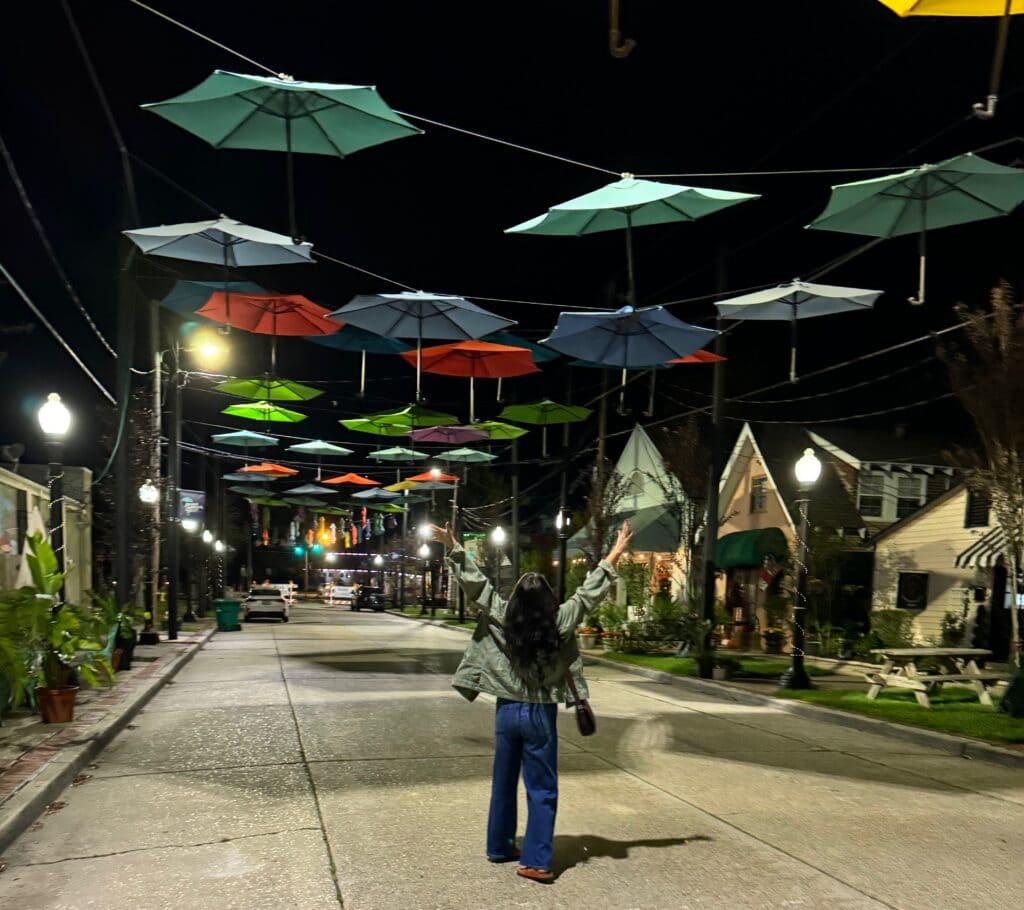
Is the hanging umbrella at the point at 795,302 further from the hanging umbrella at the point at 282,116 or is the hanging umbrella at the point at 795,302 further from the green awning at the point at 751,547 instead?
the green awning at the point at 751,547

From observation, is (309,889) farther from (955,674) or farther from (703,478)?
(703,478)

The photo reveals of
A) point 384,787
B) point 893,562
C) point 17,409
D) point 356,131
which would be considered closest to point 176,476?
point 17,409

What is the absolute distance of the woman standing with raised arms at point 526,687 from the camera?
193 inches

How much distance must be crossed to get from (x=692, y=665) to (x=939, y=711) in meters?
6.98

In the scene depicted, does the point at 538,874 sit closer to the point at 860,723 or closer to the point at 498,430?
the point at 860,723

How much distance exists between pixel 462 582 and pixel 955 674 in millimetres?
11400

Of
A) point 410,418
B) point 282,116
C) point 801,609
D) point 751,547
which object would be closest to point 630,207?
point 282,116

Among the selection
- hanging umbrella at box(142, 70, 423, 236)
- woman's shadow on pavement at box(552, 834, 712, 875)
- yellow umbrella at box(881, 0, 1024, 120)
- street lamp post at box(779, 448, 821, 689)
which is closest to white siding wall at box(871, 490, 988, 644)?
street lamp post at box(779, 448, 821, 689)

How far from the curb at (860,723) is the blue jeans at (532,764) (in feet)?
21.8

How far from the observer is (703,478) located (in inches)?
1010

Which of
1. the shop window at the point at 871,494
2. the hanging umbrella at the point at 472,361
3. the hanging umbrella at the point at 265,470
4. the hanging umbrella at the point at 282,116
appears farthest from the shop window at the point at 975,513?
the hanging umbrella at the point at 265,470

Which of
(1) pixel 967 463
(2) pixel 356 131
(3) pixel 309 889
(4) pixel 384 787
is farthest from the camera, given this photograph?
(1) pixel 967 463

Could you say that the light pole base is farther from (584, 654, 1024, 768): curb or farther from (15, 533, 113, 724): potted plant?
(15, 533, 113, 724): potted plant

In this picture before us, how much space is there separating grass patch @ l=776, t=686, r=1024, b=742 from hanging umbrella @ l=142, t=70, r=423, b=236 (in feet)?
31.5
